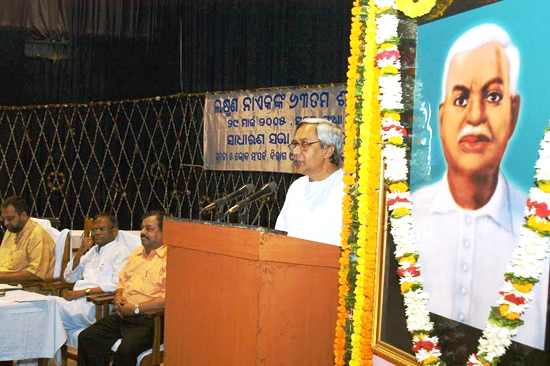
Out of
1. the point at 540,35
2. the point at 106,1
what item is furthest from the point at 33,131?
the point at 540,35

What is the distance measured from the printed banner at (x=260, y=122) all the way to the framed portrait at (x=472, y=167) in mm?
3850

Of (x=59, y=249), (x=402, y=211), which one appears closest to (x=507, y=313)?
(x=402, y=211)

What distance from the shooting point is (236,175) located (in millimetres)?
7234

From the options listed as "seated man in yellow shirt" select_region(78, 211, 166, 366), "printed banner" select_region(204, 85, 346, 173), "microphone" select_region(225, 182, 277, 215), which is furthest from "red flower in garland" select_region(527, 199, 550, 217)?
"printed banner" select_region(204, 85, 346, 173)

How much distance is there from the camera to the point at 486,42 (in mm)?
2023

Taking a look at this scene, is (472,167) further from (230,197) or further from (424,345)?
(230,197)

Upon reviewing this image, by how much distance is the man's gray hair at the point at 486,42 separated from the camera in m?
1.92

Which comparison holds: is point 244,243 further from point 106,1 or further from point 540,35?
point 106,1

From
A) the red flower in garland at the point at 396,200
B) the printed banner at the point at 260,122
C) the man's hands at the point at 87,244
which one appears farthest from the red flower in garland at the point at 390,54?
the man's hands at the point at 87,244

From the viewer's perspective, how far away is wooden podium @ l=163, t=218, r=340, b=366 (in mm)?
2676

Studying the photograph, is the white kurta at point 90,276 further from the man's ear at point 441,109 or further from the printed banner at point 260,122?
the man's ear at point 441,109

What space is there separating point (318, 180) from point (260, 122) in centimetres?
325

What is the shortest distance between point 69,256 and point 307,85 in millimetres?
2377

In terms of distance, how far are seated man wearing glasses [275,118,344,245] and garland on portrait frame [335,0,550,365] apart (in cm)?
84
